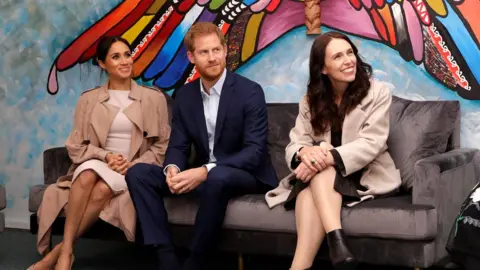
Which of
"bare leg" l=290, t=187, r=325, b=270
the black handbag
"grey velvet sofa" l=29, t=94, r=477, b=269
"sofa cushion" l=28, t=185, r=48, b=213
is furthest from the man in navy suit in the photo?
the black handbag

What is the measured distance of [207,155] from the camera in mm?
3619

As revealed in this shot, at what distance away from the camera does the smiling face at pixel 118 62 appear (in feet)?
12.9

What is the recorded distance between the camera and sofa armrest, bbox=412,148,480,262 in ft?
10.00

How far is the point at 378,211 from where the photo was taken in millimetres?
3020

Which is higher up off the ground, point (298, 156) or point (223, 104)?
point (223, 104)

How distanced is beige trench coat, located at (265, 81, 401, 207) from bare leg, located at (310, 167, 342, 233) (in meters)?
0.10

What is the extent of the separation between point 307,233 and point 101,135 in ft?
4.58

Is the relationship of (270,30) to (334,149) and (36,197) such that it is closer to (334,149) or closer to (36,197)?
(334,149)

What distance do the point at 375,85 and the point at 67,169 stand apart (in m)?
1.77

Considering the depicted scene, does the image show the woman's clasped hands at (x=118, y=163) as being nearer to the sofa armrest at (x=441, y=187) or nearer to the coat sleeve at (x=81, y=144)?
the coat sleeve at (x=81, y=144)

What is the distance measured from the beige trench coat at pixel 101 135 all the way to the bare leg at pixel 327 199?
109 cm

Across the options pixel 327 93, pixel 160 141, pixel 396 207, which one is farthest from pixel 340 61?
pixel 160 141

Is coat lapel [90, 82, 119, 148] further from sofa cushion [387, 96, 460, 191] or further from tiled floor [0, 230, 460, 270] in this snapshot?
sofa cushion [387, 96, 460, 191]

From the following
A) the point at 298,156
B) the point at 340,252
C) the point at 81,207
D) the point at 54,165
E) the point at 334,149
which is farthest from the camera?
the point at 54,165
